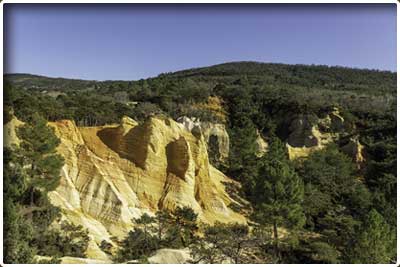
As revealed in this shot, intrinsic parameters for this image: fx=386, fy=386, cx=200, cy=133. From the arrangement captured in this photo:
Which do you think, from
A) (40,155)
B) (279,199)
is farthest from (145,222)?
(279,199)

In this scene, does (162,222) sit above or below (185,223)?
above

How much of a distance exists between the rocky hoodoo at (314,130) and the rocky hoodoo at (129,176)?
636 inches

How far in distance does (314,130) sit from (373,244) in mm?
21891

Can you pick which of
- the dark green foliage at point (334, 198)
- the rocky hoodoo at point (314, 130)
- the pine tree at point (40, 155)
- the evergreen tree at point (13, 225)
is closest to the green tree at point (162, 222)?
the pine tree at point (40, 155)

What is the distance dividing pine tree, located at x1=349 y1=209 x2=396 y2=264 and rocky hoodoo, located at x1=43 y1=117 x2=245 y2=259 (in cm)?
572

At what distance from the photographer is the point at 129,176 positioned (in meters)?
16.5

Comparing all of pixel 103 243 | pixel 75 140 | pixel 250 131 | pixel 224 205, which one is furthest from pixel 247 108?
pixel 103 243

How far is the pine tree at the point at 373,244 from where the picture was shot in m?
12.7

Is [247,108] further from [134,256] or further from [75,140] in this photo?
[134,256]

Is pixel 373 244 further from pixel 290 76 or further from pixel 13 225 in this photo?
pixel 290 76

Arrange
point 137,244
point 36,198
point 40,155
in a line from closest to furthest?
point 36,198 < point 40,155 < point 137,244

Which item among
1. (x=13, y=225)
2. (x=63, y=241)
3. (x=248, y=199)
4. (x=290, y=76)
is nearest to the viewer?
(x=13, y=225)

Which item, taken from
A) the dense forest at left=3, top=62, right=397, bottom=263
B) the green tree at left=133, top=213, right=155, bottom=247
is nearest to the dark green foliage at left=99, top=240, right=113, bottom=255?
the dense forest at left=3, top=62, right=397, bottom=263

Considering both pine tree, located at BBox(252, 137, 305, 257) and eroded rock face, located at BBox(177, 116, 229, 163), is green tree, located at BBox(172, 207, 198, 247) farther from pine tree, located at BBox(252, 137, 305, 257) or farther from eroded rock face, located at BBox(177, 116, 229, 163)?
eroded rock face, located at BBox(177, 116, 229, 163)
